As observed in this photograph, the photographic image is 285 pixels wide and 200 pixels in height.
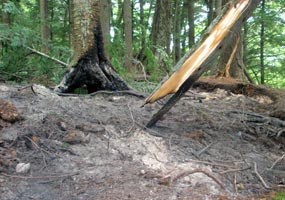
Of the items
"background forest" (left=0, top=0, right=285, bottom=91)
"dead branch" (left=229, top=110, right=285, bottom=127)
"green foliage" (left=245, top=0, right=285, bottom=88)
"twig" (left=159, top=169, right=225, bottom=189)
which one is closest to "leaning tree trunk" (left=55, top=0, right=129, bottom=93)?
"background forest" (left=0, top=0, right=285, bottom=91)

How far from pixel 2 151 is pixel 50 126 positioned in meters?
0.68

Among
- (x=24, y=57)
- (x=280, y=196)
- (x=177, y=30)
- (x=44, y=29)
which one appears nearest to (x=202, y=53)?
(x=280, y=196)

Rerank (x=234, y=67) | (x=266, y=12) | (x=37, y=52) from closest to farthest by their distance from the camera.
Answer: (x=37, y=52) < (x=234, y=67) < (x=266, y=12)

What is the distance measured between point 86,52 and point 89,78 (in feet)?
→ 1.40

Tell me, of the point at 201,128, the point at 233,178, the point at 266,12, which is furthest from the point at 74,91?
the point at 266,12

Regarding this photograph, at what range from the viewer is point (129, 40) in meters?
10.9

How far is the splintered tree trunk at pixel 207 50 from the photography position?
181 inches

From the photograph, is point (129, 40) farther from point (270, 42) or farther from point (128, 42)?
point (270, 42)

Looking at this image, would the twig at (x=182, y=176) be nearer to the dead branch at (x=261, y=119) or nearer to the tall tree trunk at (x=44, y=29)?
the dead branch at (x=261, y=119)

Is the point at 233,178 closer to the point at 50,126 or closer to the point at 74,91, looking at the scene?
the point at 50,126

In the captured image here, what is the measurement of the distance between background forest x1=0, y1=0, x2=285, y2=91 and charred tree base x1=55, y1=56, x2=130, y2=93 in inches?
40.0

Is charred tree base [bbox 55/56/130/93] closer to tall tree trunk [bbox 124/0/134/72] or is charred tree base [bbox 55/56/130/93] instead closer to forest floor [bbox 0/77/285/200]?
forest floor [bbox 0/77/285/200]

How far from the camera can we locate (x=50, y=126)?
449 centimetres

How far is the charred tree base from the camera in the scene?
6.32 metres
